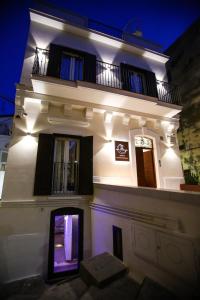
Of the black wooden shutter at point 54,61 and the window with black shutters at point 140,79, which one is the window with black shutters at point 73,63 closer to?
the black wooden shutter at point 54,61

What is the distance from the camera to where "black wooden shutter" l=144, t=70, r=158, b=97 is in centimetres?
705

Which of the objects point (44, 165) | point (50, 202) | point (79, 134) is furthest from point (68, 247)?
point (79, 134)

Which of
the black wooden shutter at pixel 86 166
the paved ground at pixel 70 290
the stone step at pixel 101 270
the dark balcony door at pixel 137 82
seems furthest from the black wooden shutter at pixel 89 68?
the paved ground at pixel 70 290

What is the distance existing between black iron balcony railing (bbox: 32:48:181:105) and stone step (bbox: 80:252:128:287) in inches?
225

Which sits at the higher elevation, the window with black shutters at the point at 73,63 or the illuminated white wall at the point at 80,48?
the illuminated white wall at the point at 80,48

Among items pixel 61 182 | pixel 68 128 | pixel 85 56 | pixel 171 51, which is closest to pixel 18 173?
pixel 61 182

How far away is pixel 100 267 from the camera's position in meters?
3.09

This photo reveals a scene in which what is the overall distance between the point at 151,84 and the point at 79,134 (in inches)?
174

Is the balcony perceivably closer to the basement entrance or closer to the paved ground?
the basement entrance

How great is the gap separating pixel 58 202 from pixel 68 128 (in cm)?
267

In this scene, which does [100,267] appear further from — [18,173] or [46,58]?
[46,58]

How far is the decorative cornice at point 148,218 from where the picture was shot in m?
2.36

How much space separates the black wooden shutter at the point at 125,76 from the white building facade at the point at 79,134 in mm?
53

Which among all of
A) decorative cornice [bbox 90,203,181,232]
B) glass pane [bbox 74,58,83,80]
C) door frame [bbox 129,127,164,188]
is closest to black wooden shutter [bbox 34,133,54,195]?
decorative cornice [bbox 90,203,181,232]
